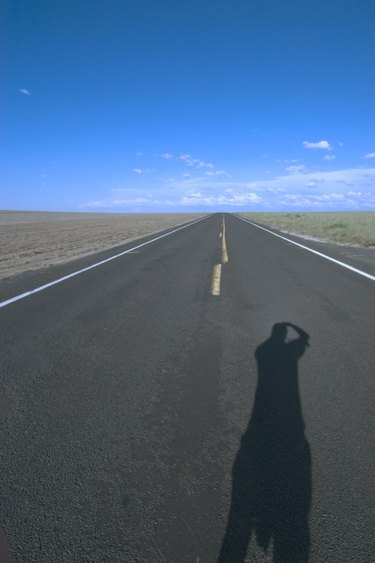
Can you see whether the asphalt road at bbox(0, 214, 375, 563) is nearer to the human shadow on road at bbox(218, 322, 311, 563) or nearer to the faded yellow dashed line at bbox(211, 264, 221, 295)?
the human shadow on road at bbox(218, 322, 311, 563)

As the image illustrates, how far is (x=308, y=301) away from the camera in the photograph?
21.1ft

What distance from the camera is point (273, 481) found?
7.04ft

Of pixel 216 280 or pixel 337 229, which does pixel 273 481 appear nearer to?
pixel 216 280

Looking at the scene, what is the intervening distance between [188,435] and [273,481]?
28.3 inches

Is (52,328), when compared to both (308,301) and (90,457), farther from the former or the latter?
(308,301)

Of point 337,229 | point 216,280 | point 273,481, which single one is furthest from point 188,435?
point 337,229

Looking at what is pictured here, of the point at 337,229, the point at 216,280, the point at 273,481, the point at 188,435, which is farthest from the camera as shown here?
the point at 337,229

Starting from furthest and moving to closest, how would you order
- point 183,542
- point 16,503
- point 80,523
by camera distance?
point 16,503 < point 80,523 < point 183,542

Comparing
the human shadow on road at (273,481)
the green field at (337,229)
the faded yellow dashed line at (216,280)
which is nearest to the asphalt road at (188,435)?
the human shadow on road at (273,481)

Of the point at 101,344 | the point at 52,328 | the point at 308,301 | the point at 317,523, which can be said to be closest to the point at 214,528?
the point at 317,523

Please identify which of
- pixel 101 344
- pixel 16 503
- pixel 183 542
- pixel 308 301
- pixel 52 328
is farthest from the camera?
pixel 308 301

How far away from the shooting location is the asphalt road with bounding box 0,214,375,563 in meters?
1.82

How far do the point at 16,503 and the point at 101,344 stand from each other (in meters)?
2.52

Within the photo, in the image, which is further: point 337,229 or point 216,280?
point 337,229
